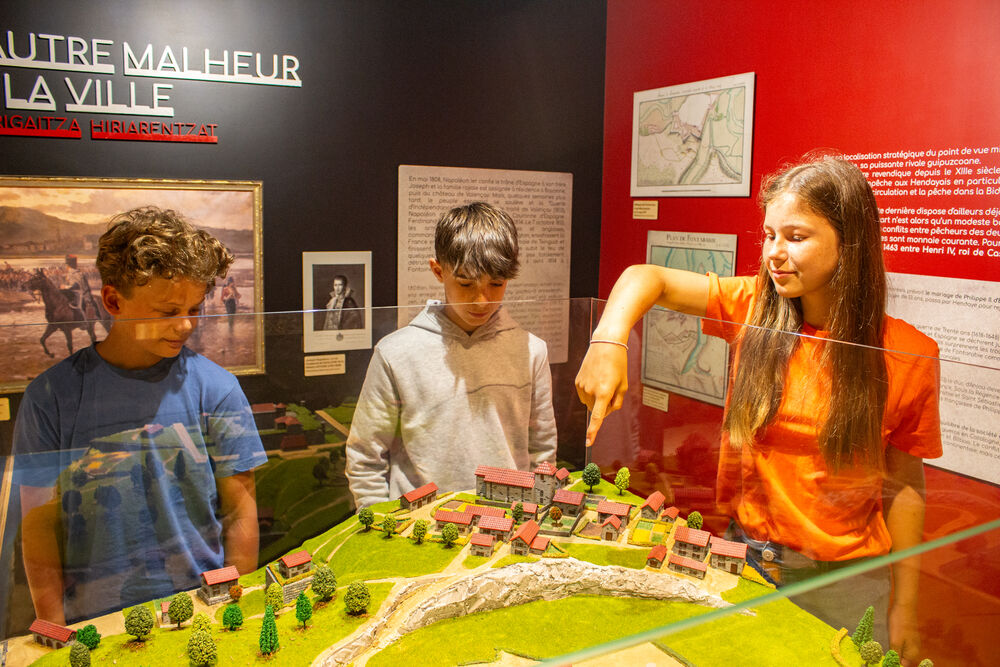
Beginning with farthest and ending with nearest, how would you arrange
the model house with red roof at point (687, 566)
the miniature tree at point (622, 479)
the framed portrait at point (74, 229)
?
the framed portrait at point (74, 229) < the miniature tree at point (622, 479) < the model house with red roof at point (687, 566)

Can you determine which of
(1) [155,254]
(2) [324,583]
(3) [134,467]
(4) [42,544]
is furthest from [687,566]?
(1) [155,254]

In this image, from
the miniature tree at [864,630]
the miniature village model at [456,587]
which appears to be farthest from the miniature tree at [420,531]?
the miniature tree at [864,630]

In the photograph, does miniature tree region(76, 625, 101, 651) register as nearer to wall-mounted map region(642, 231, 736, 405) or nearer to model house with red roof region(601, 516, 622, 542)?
model house with red roof region(601, 516, 622, 542)

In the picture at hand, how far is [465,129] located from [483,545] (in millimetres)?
2536

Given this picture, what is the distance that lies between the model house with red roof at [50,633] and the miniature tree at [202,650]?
24cm

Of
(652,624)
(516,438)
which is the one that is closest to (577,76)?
(516,438)

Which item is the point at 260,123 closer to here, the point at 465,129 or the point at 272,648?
the point at 465,129

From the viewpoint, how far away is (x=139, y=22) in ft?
9.98

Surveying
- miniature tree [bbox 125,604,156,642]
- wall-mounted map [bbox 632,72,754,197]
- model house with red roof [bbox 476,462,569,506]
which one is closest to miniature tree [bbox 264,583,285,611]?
miniature tree [bbox 125,604,156,642]

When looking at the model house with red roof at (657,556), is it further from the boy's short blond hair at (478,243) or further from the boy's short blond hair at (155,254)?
the boy's short blond hair at (155,254)

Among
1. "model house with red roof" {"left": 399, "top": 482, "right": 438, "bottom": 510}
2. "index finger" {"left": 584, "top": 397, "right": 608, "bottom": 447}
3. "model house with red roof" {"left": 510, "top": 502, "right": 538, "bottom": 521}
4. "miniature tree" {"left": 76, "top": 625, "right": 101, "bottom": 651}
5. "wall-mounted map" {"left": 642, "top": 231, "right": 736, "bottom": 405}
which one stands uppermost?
"wall-mounted map" {"left": 642, "top": 231, "right": 736, "bottom": 405}

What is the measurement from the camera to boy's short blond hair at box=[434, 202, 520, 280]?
2393 mm

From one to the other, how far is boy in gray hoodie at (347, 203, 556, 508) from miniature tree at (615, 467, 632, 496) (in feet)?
0.59

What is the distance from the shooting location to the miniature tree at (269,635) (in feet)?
4.73
